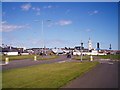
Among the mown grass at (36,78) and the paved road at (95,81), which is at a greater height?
the mown grass at (36,78)

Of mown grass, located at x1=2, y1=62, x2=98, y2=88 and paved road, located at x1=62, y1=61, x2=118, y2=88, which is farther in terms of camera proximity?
paved road, located at x1=62, y1=61, x2=118, y2=88

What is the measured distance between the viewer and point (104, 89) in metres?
13.2

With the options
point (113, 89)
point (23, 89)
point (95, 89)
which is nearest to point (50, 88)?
point (23, 89)

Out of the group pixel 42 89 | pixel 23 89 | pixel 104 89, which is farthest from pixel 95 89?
pixel 23 89

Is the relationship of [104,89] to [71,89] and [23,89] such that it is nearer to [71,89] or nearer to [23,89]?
[71,89]

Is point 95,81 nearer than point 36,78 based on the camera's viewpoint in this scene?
Yes

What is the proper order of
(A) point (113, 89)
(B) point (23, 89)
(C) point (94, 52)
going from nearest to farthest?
1. (B) point (23, 89)
2. (A) point (113, 89)
3. (C) point (94, 52)

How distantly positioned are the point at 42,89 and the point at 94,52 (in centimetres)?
12711

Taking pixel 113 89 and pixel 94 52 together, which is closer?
pixel 113 89

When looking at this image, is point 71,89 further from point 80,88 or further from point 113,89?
point 113,89

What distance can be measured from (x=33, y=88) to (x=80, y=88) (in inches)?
92.4

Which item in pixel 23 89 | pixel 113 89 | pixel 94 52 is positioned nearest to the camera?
pixel 23 89

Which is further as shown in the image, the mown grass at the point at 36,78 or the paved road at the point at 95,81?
the paved road at the point at 95,81

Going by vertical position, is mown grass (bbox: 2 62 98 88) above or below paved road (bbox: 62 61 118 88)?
above
